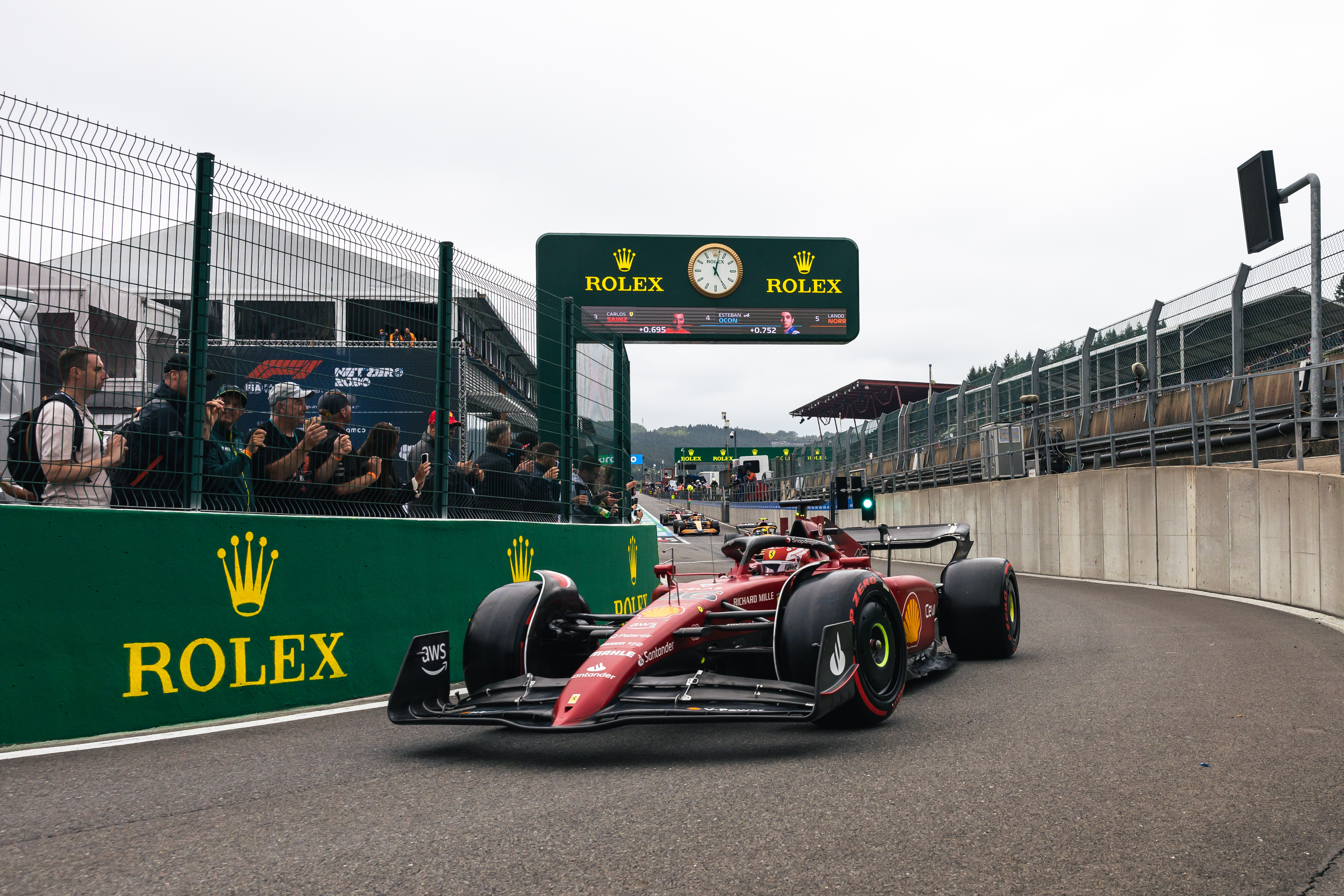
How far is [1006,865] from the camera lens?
296 cm

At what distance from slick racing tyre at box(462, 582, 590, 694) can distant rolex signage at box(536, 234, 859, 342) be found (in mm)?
11951

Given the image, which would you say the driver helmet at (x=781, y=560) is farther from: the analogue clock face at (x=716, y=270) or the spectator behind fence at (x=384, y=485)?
the analogue clock face at (x=716, y=270)

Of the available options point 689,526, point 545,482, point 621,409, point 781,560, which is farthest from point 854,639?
point 689,526

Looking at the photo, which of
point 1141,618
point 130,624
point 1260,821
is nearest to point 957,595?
point 1141,618

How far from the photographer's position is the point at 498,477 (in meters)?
8.38

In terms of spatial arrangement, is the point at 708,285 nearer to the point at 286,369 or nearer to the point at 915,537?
the point at 915,537

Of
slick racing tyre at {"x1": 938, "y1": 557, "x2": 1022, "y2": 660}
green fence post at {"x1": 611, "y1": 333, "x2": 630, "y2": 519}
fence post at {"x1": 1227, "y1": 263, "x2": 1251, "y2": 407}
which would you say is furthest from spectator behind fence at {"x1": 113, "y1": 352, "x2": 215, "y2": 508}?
fence post at {"x1": 1227, "y1": 263, "x2": 1251, "y2": 407}

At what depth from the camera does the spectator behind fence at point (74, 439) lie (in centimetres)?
496

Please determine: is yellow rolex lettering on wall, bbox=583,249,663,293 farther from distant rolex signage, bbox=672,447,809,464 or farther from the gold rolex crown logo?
distant rolex signage, bbox=672,447,809,464

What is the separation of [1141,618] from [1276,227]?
17.0ft

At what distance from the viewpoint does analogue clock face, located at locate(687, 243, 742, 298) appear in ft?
58.6

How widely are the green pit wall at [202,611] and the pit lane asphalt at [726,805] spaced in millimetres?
412

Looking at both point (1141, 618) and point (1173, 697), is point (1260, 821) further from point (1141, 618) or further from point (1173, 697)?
point (1141, 618)

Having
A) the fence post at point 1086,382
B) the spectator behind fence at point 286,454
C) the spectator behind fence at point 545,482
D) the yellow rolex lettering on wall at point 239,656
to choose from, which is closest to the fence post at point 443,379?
the spectator behind fence at point 286,454
